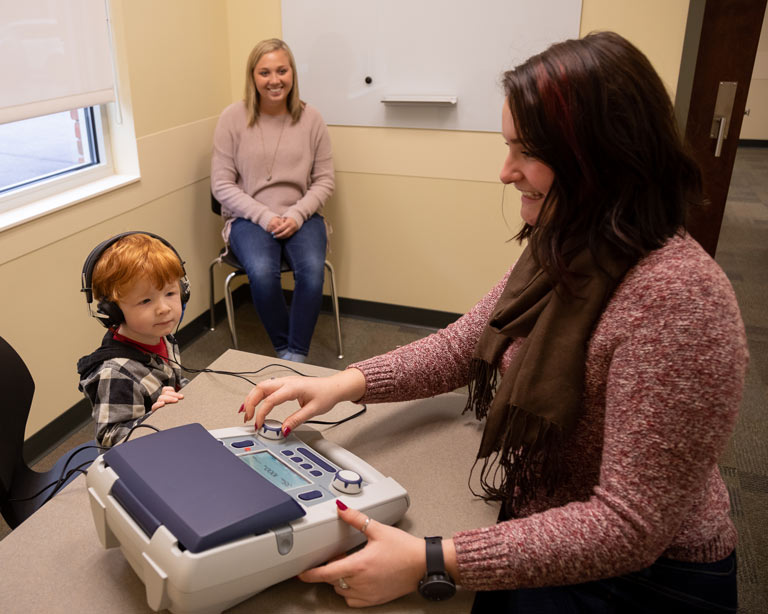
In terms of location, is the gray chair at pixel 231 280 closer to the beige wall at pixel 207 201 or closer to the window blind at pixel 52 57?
the beige wall at pixel 207 201

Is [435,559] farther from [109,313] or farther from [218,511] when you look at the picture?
[109,313]

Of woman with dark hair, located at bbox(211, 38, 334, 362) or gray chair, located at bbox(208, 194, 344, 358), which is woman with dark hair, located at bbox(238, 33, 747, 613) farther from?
gray chair, located at bbox(208, 194, 344, 358)

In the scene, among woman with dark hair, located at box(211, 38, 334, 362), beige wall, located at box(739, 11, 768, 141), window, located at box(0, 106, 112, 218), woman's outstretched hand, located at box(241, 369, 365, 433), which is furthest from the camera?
beige wall, located at box(739, 11, 768, 141)

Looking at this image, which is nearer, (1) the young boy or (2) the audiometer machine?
(2) the audiometer machine

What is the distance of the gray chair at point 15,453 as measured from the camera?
1.31 metres

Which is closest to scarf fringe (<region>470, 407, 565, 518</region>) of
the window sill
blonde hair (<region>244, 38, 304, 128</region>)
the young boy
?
the young boy

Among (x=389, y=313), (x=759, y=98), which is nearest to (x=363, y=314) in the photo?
(x=389, y=313)

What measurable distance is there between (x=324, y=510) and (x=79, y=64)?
2.14m

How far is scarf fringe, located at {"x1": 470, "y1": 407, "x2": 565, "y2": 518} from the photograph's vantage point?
0.98 meters

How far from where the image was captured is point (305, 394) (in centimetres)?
114

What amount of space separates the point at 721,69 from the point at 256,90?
1952 millimetres

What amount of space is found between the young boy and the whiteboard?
1850 mm

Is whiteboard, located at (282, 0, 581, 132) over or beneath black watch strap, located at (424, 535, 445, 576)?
over

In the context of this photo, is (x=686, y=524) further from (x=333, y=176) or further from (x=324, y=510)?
(x=333, y=176)
